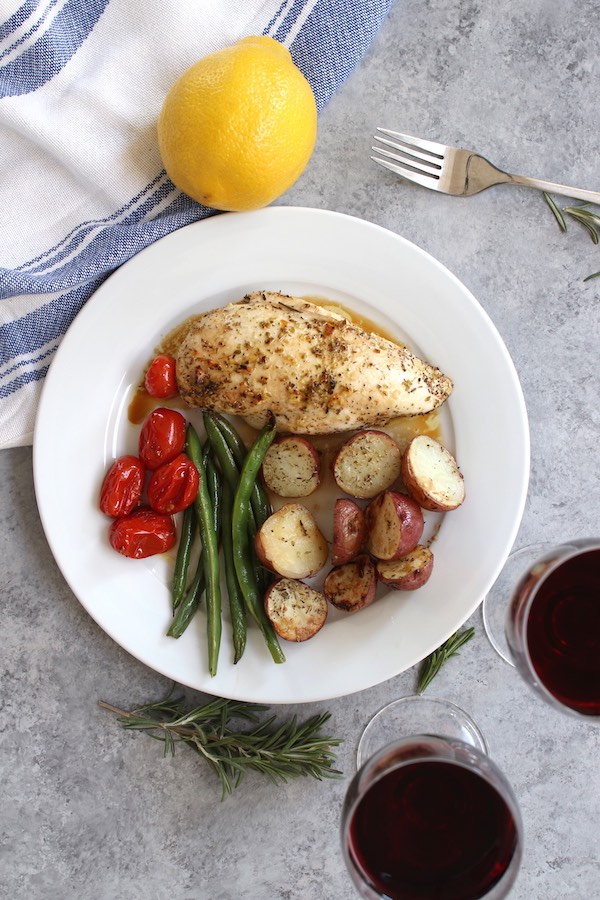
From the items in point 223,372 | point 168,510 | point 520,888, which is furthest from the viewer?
point 520,888

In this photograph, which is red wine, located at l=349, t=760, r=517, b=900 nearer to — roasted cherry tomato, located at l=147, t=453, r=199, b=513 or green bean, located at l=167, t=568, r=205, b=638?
green bean, located at l=167, t=568, r=205, b=638

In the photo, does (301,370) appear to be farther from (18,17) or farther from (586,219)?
(18,17)

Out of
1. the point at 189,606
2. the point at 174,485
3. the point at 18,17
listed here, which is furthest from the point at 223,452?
the point at 18,17

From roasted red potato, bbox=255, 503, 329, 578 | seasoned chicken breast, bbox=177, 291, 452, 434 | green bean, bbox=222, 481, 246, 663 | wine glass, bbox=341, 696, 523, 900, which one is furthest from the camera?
green bean, bbox=222, 481, 246, 663

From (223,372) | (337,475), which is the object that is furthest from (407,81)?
(337,475)

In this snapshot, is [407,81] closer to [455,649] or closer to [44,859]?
[455,649]

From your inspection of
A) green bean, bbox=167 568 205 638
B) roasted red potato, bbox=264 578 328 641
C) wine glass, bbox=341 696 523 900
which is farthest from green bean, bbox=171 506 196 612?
wine glass, bbox=341 696 523 900

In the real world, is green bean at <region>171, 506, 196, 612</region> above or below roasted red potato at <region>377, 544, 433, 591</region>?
below
